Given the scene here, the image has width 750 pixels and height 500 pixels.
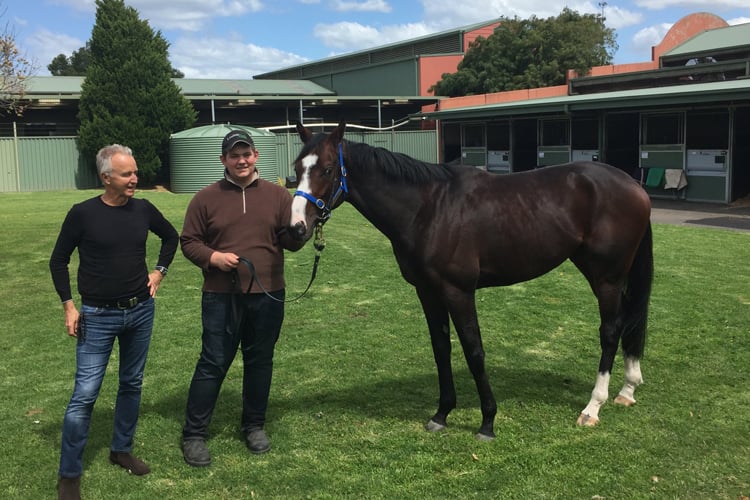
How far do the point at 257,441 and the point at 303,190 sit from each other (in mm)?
1557

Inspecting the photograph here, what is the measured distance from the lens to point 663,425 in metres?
4.12

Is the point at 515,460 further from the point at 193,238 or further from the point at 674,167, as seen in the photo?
the point at 674,167

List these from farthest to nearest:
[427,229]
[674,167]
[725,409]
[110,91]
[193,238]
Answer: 1. [110,91]
2. [674,167]
3. [725,409]
4. [427,229]
5. [193,238]

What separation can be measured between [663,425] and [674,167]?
50.4 feet

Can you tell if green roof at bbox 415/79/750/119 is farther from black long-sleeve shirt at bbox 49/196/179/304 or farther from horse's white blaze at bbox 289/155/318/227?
black long-sleeve shirt at bbox 49/196/179/304

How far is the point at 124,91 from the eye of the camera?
24109 mm

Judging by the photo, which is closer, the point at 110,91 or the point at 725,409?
the point at 725,409

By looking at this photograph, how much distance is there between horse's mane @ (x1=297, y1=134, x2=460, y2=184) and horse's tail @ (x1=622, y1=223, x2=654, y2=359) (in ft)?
5.37

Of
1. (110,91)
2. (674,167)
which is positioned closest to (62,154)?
(110,91)

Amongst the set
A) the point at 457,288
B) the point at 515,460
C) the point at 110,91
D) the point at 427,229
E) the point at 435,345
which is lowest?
the point at 515,460

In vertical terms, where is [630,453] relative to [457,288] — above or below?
below

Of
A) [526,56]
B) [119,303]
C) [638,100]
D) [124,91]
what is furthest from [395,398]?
[526,56]

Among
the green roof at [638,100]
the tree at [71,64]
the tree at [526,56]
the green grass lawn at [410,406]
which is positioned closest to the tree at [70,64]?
the tree at [71,64]

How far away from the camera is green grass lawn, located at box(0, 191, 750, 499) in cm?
348
